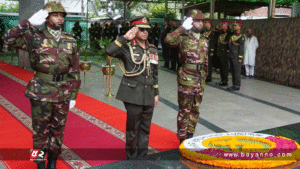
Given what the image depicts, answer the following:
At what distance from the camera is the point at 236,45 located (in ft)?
28.3

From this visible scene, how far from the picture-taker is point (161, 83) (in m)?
9.61

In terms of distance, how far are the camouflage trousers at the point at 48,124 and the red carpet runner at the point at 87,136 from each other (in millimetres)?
347

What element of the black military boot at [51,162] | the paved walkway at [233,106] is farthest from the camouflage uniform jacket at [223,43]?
the black military boot at [51,162]

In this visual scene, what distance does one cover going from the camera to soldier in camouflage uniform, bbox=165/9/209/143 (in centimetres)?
424

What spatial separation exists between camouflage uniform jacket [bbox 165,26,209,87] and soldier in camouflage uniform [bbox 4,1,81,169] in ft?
4.65

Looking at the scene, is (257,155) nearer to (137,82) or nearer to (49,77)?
(137,82)

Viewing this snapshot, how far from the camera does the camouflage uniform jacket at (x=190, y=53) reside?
425 centimetres

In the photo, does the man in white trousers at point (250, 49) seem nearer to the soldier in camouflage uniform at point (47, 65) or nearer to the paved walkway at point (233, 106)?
the paved walkway at point (233, 106)

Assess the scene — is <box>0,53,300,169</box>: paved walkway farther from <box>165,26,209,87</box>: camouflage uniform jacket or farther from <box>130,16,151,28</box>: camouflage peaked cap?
<box>130,16,151,28</box>: camouflage peaked cap

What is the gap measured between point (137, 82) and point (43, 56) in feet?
2.98

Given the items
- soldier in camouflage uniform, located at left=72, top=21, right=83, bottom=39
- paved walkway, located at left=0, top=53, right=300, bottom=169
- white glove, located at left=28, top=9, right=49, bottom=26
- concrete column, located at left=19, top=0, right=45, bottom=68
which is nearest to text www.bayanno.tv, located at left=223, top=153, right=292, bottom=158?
paved walkway, located at left=0, top=53, right=300, bottom=169

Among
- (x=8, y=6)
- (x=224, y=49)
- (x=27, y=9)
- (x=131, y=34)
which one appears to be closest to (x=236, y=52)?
(x=224, y=49)

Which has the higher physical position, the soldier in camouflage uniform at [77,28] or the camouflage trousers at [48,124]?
the soldier in camouflage uniform at [77,28]

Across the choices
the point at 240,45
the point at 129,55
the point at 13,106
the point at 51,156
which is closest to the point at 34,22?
the point at 129,55
